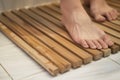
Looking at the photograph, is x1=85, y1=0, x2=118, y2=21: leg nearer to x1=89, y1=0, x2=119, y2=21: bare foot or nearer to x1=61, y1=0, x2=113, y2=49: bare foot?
x1=89, y1=0, x2=119, y2=21: bare foot

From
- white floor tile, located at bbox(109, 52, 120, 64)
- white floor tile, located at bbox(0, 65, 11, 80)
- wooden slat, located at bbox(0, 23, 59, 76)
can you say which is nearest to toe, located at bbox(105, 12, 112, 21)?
white floor tile, located at bbox(109, 52, 120, 64)

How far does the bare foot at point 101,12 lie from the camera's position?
3.55 ft

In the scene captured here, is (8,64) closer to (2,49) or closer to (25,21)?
(2,49)

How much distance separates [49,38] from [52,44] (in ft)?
0.20

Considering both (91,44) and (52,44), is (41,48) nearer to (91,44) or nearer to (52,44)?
(52,44)

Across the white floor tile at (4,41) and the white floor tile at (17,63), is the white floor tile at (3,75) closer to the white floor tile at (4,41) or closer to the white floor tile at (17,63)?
the white floor tile at (17,63)

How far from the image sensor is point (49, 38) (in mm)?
947

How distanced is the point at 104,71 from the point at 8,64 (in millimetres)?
331

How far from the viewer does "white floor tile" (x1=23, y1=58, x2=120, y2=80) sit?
724 millimetres

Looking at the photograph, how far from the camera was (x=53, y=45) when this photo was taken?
0.89 m

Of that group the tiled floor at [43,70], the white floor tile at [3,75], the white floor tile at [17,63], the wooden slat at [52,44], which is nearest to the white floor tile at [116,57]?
the tiled floor at [43,70]

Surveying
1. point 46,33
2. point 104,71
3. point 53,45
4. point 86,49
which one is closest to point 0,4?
point 46,33

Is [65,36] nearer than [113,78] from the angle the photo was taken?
No

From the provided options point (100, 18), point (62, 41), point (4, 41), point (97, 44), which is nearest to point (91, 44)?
point (97, 44)
